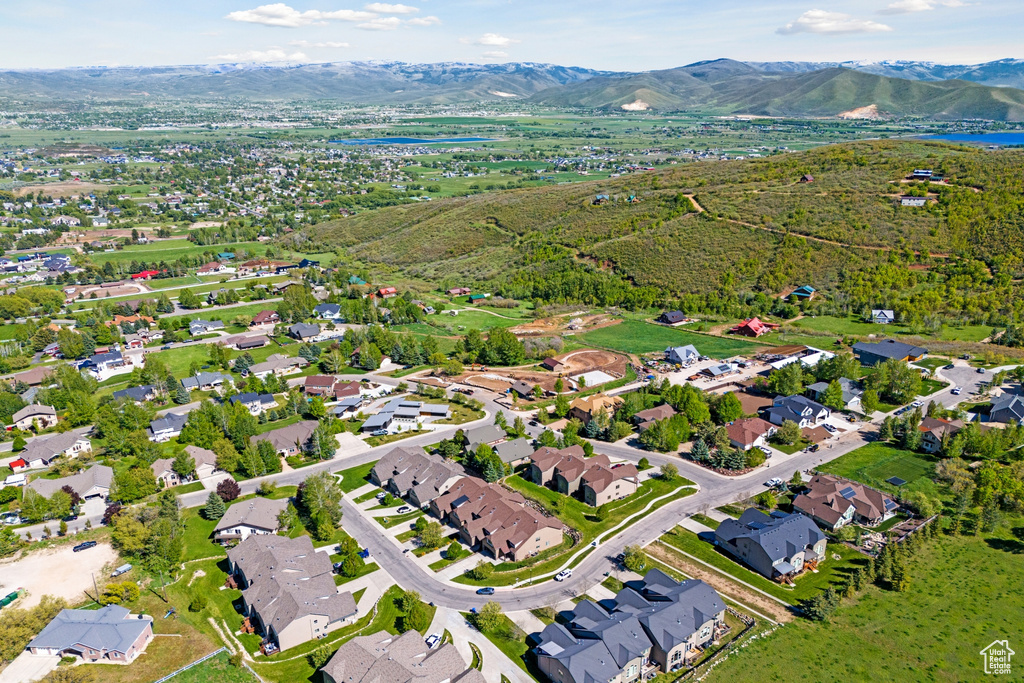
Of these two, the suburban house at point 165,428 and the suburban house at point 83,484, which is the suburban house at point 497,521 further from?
the suburban house at point 165,428

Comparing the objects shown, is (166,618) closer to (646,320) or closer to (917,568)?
(917,568)

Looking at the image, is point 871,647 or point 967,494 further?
point 967,494

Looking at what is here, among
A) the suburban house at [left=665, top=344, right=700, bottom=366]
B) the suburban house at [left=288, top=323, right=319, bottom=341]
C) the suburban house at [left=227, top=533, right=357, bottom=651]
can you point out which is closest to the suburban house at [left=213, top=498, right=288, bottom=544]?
the suburban house at [left=227, top=533, right=357, bottom=651]

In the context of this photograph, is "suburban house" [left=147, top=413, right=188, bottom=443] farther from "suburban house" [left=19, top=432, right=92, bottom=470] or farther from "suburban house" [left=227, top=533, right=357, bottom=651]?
"suburban house" [left=227, top=533, right=357, bottom=651]

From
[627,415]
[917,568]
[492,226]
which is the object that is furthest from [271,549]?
[492,226]

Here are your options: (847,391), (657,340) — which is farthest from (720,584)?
(657,340)

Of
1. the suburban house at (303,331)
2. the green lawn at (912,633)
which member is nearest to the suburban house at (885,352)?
the green lawn at (912,633)
